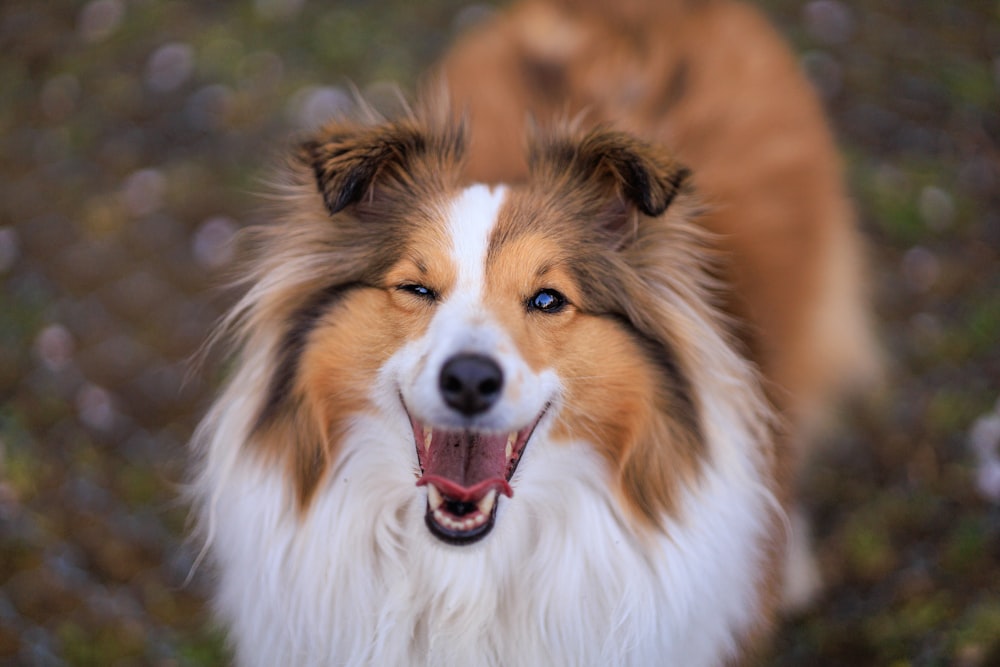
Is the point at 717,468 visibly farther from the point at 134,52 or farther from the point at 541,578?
the point at 134,52

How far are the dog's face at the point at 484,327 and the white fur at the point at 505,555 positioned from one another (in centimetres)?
5

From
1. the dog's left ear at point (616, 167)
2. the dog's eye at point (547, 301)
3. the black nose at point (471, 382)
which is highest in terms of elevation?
the dog's left ear at point (616, 167)

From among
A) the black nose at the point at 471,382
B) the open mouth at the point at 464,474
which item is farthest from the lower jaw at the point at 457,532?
the black nose at the point at 471,382

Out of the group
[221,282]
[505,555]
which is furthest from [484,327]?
[221,282]

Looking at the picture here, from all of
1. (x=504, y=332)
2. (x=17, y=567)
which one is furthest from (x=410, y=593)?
(x=17, y=567)

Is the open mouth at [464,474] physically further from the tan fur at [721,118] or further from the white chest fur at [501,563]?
the tan fur at [721,118]

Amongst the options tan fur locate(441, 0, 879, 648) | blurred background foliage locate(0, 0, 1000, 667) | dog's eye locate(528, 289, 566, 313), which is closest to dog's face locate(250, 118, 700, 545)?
dog's eye locate(528, 289, 566, 313)

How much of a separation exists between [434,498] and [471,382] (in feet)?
1.03

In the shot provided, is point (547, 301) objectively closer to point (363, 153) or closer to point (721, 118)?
point (363, 153)

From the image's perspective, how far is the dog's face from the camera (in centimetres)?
175

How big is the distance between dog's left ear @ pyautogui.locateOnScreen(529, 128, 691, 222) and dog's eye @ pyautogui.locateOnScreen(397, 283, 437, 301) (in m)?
0.41

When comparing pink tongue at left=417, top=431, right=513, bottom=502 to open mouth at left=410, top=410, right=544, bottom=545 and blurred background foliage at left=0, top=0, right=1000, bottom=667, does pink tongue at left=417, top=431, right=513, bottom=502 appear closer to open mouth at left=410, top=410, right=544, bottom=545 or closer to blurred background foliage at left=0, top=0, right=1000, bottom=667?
open mouth at left=410, top=410, right=544, bottom=545

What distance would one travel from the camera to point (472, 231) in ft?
5.97

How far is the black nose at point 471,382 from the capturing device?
1615 mm
